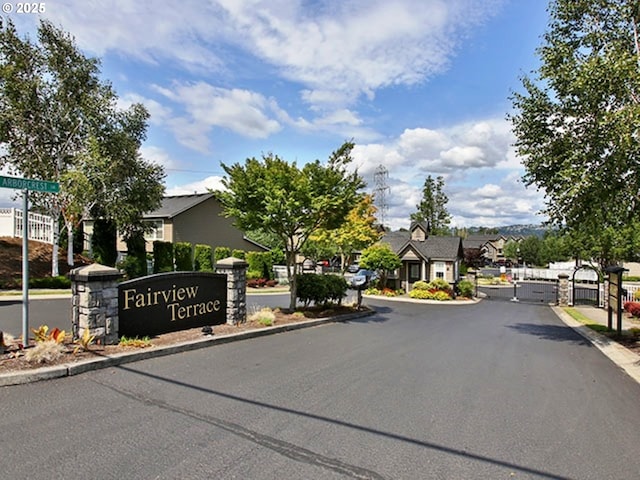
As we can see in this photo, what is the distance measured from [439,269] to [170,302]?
77.5ft

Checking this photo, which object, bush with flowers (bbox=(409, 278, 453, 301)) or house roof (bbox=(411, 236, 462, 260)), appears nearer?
bush with flowers (bbox=(409, 278, 453, 301))

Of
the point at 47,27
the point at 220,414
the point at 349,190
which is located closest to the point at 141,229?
the point at 47,27

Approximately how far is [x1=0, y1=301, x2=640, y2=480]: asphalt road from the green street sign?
119 inches

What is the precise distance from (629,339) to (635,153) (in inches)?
205

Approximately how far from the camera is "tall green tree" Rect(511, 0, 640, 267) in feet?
26.9

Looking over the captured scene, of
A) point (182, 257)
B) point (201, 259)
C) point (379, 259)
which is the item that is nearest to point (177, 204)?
point (201, 259)

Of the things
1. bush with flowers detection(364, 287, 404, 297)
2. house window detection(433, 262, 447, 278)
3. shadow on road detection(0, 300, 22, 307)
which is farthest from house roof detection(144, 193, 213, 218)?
house window detection(433, 262, 447, 278)

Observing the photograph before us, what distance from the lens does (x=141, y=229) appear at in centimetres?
2458

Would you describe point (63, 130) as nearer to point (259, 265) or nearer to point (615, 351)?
point (259, 265)

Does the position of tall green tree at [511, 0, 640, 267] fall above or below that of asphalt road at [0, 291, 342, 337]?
above

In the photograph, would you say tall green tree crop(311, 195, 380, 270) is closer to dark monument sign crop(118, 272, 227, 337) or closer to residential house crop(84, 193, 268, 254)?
residential house crop(84, 193, 268, 254)

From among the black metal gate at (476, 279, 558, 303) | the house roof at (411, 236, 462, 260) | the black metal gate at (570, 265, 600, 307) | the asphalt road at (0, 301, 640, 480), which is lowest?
the black metal gate at (476, 279, 558, 303)

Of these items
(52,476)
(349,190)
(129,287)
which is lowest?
(52,476)

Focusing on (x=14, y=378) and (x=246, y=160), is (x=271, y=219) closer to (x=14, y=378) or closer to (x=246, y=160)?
(x=246, y=160)
